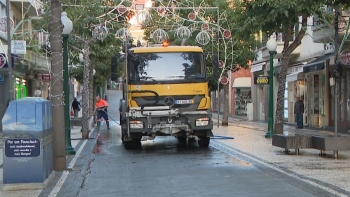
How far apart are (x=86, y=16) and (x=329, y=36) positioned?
1021cm

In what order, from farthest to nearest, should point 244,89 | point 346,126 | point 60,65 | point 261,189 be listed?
point 244,89, point 346,126, point 60,65, point 261,189

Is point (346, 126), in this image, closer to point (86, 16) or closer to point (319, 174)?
point (86, 16)

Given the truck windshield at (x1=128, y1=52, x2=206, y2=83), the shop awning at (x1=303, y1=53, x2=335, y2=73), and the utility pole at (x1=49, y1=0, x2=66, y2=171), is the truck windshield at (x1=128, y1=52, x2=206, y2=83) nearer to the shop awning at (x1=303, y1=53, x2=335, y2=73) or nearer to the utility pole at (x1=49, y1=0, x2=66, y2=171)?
the utility pole at (x1=49, y1=0, x2=66, y2=171)

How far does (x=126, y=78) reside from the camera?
16.6 m

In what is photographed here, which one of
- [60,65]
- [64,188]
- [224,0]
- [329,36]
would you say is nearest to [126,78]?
[60,65]

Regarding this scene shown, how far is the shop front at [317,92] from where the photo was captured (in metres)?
26.8

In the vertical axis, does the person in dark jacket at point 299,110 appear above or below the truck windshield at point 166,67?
below

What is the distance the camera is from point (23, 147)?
9.95 meters

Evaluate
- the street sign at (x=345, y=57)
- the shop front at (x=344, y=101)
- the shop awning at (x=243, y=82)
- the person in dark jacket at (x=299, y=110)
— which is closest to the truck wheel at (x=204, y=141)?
the street sign at (x=345, y=57)

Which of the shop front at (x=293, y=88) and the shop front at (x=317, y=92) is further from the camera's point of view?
the shop front at (x=293, y=88)

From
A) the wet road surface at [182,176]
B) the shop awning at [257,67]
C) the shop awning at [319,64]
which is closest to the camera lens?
the wet road surface at [182,176]

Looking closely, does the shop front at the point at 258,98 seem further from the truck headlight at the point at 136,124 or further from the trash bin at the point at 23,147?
the trash bin at the point at 23,147

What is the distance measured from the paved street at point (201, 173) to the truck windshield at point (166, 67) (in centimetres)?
225

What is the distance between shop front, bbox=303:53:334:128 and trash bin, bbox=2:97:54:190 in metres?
18.5
